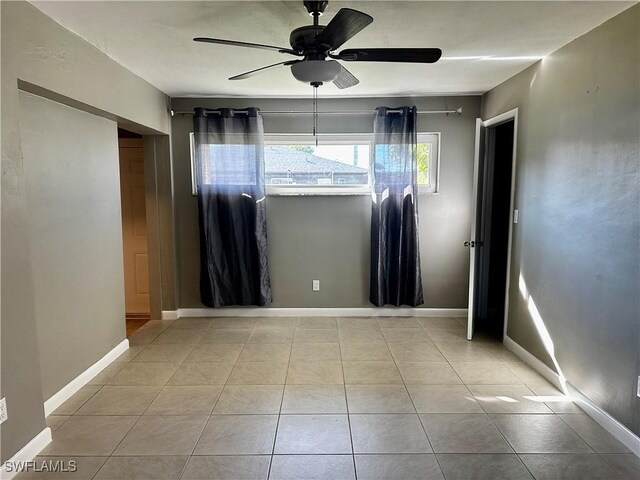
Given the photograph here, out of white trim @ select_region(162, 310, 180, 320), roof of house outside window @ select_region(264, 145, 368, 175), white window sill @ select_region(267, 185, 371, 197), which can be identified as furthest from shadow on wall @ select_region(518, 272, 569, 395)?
white trim @ select_region(162, 310, 180, 320)

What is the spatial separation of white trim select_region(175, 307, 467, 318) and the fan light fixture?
9.17 ft

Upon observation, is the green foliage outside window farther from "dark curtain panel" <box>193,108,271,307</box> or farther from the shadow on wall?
"dark curtain panel" <box>193,108,271,307</box>

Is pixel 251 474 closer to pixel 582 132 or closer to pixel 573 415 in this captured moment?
pixel 573 415

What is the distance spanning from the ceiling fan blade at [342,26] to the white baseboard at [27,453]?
8.15ft

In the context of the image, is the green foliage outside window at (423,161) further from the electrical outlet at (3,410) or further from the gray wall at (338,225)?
the electrical outlet at (3,410)

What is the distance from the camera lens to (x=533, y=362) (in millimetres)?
3016

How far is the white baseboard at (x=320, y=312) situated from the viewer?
14.0ft

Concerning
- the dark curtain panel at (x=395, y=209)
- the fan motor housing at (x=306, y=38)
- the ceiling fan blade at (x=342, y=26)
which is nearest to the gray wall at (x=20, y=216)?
the fan motor housing at (x=306, y=38)

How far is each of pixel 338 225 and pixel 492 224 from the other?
1.60 meters

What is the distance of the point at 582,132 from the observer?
2396mm

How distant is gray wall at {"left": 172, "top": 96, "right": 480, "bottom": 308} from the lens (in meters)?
4.05

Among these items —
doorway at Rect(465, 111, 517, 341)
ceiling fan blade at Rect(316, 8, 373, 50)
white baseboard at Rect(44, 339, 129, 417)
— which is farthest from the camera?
doorway at Rect(465, 111, 517, 341)

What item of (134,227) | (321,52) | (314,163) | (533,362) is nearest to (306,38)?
Result: (321,52)

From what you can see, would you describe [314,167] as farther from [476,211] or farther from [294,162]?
[476,211]
